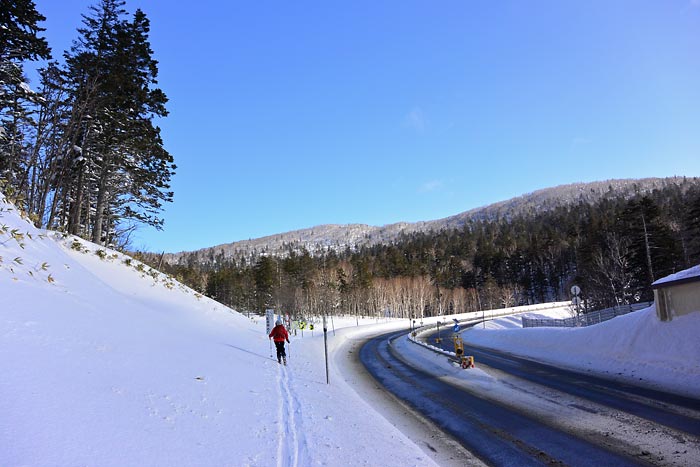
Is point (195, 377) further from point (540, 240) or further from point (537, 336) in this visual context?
point (540, 240)

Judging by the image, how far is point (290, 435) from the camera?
21.4 feet

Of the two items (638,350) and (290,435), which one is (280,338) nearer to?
(290,435)

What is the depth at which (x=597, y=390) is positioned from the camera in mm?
10734

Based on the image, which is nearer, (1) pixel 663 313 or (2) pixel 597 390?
(2) pixel 597 390

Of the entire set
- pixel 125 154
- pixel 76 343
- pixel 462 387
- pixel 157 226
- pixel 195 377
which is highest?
→ pixel 125 154

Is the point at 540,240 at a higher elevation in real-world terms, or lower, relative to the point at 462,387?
higher

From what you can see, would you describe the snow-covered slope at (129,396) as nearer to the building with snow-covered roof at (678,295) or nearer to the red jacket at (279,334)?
the red jacket at (279,334)

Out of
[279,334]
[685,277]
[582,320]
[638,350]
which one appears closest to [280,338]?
Answer: [279,334]

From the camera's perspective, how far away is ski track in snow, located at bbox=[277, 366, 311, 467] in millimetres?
5469

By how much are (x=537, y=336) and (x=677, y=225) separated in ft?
312

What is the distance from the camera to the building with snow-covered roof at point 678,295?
13.5m

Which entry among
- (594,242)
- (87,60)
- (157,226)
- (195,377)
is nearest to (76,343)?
(195,377)

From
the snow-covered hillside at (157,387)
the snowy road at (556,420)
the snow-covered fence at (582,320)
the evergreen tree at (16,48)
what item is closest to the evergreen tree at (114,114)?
the evergreen tree at (16,48)

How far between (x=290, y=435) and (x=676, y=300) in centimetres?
1464
